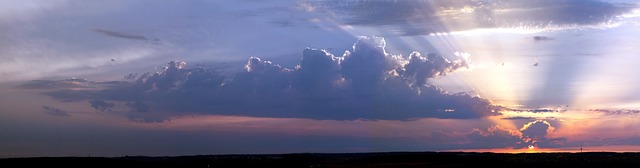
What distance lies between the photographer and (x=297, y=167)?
502ft

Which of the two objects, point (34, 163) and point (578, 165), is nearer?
point (34, 163)

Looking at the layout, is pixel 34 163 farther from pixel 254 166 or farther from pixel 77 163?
pixel 254 166

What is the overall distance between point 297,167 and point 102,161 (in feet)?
133

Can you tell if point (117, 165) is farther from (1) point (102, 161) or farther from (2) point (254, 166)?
(2) point (254, 166)

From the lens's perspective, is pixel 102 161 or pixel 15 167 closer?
pixel 15 167

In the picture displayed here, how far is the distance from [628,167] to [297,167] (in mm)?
64594

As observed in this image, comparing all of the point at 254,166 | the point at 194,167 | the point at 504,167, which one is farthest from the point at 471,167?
the point at 194,167

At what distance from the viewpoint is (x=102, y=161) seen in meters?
160

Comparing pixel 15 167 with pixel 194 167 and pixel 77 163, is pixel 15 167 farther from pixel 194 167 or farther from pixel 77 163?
pixel 194 167

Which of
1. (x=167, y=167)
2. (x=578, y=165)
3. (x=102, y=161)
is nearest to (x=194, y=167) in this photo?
(x=167, y=167)

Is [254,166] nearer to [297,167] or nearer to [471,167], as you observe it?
[297,167]

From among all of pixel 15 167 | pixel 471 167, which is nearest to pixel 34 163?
pixel 15 167

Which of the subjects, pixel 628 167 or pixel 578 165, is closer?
pixel 628 167

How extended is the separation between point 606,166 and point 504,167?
23.1 m
